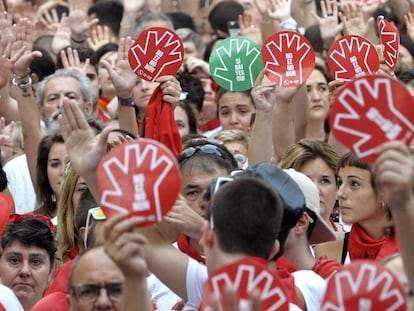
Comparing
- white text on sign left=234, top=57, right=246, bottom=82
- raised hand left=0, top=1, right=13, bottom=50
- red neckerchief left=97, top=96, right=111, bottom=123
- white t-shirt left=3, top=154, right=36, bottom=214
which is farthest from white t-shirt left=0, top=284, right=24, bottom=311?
red neckerchief left=97, top=96, right=111, bottom=123

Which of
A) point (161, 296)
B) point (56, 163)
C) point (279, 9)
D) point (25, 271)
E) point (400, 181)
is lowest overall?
point (161, 296)

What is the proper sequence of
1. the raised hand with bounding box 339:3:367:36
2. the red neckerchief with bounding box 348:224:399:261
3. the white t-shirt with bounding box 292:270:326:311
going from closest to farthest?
the white t-shirt with bounding box 292:270:326:311 → the red neckerchief with bounding box 348:224:399:261 → the raised hand with bounding box 339:3:367:36

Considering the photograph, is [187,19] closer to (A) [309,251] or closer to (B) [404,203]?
(A) [309,251]

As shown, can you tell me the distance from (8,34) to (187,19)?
4.16 m

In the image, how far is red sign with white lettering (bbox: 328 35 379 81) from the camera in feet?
24.8

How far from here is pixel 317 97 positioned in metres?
9.29

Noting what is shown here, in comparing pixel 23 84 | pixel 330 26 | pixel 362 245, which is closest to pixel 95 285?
pixel 362 245

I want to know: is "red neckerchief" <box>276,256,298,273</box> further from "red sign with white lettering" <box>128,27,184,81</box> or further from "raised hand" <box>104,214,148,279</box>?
"red sign with white lettering" <box>128,27,184,81</box>

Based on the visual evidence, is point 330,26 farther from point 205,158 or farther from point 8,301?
point 8,301

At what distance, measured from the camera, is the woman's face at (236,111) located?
31.8ft

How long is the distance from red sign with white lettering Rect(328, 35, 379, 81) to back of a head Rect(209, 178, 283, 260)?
9.34 feet

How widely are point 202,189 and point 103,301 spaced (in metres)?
1.40

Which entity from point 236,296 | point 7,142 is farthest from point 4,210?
point 7,142

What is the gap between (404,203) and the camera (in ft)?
14.3
